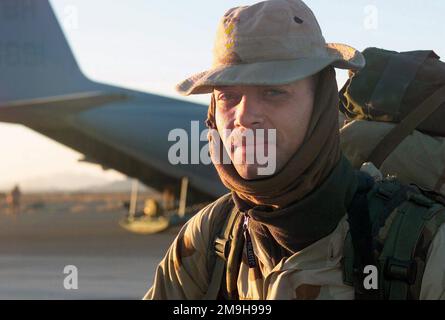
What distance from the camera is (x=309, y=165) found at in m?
1.96

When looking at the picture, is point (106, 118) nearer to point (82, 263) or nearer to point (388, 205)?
point (82, 263)

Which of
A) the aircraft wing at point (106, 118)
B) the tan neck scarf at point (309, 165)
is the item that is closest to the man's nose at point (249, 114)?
the tan neck scarf at point (309, 165)

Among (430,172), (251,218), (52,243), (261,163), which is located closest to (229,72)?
(261,163)

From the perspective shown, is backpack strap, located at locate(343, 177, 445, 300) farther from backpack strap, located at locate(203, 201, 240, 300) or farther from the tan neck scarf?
backpack strap, located at locate(203, 201, 240, 300)

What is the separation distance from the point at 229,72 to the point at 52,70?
2408cm

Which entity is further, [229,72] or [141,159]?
[141,159]

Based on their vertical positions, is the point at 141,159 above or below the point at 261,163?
below

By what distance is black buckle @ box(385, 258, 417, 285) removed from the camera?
189cm

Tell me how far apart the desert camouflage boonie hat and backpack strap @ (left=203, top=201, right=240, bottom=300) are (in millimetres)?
405

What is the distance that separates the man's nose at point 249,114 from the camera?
6.49 ft

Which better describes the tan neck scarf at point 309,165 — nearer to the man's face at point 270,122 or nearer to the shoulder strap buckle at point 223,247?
the man's face at point 270,122

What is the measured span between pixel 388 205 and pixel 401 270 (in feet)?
0.62

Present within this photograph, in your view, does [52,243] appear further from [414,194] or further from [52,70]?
[414,194]
